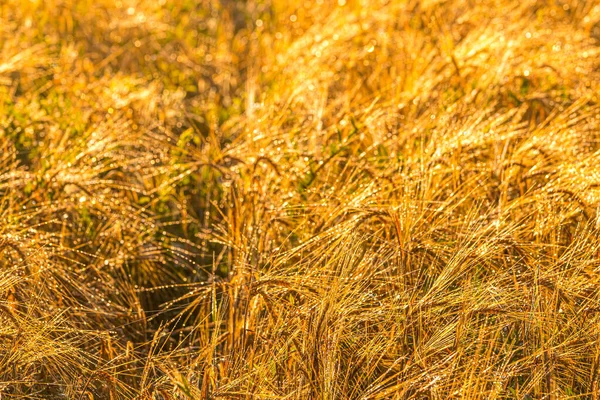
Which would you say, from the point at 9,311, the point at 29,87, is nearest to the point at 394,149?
the point at 9,311

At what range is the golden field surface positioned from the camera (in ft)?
6.95

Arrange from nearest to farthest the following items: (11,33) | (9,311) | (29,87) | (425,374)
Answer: (425,374), (9,311), (29,87), (11,33)

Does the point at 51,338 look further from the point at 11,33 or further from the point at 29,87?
the point at 11,33

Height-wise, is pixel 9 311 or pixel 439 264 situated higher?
pixel 9 311

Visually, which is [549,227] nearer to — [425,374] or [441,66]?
[425,374]

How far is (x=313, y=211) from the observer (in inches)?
106

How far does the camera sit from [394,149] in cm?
318

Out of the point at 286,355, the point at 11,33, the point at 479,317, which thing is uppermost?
the point at 11,33

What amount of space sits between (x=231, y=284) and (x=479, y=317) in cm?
69

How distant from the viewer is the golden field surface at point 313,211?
6.95 ft

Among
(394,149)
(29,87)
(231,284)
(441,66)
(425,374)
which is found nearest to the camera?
(425,374)

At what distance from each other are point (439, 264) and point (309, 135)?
0.96 metres

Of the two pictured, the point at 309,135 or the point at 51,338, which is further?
the point at 309,135

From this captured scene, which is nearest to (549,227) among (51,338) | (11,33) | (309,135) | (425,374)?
(425,374)
